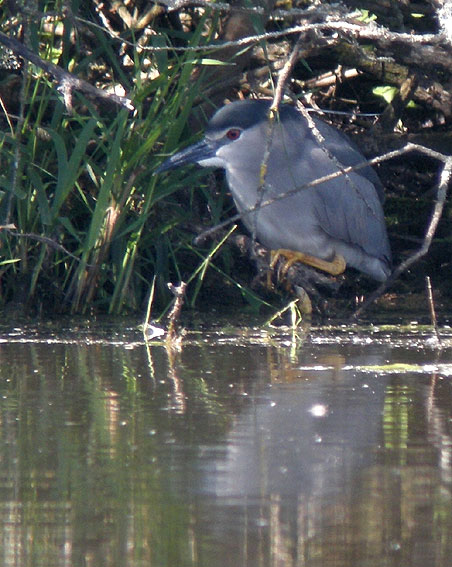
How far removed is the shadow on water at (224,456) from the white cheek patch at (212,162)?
1.21 m

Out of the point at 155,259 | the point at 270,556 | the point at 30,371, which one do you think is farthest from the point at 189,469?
the point at 155,259

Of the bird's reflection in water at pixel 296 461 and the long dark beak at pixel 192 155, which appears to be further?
the long dark beak at pixel 192 155

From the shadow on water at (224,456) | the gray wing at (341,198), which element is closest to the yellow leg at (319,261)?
the gray wing at (341,198)

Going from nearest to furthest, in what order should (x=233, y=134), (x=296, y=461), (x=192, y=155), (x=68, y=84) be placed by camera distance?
(x=296, y=461) < (x=68, y=84) < (x=192, y=155) < (x=233, y=134)

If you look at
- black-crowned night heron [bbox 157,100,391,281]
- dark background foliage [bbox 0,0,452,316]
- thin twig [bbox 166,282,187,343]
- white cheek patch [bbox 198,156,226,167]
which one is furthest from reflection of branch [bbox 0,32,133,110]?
black-crowned night heron [bbox 157,100,391,281]

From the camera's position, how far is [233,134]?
4941 mm

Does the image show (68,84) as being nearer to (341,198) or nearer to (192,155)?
(192,155)

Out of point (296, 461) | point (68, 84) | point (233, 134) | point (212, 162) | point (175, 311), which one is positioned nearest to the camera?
point (296, 461)

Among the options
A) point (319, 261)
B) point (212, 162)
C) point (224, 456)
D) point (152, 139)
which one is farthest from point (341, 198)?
point (224, 456)

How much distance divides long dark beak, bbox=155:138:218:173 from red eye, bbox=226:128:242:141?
0.11 meters

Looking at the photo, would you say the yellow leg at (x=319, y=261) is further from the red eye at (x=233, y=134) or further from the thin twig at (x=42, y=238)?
the thin twig at (x=42, y=238)

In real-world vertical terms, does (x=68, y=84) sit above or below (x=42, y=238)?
above

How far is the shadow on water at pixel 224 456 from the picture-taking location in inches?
73.4

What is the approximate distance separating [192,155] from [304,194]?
66cm
